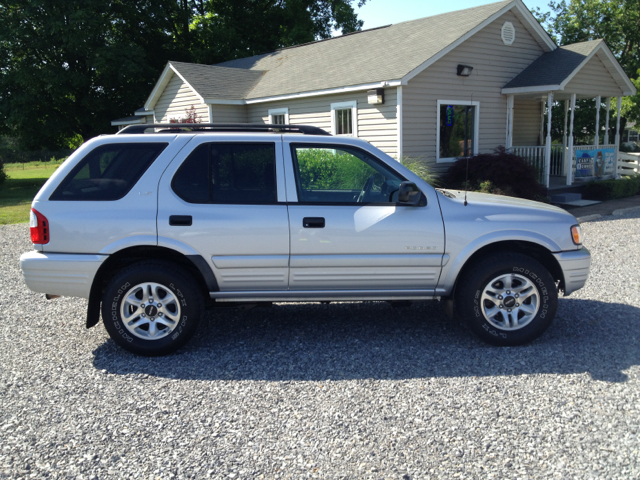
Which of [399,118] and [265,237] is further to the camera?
[399,118]

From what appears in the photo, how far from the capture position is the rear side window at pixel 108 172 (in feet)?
14.8

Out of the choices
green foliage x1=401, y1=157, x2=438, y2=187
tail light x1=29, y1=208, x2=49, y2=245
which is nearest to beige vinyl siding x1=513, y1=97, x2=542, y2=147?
green foliage x1=401, y1=157, x2=438, y2=187

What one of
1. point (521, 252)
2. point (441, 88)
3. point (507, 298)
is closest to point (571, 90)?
point (441, 88)

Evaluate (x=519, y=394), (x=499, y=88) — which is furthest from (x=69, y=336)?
(x=499, y=88)

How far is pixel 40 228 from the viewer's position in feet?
14.6

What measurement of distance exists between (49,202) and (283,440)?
2.80 meters

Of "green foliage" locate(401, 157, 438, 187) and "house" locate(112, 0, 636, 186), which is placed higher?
"house" locate(112, 0, 636, 186)

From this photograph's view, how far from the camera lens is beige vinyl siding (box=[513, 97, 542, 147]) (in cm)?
1823

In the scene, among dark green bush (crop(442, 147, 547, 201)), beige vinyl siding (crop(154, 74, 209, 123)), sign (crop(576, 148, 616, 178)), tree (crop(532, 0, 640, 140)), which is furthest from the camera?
tree (crop(532, 0, 640, 140))

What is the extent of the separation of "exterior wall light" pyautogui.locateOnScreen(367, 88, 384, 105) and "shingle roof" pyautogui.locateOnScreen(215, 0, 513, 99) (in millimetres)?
291

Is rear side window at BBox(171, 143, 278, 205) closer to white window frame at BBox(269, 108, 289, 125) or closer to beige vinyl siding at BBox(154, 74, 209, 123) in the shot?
white window frame at BBox(269, 108, 289, 125)

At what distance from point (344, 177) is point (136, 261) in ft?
6.46

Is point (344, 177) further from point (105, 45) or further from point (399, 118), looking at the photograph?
point (105, 45)

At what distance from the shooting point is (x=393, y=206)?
4609 mm
